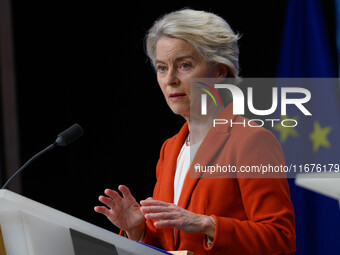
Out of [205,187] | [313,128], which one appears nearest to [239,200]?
[205,187]

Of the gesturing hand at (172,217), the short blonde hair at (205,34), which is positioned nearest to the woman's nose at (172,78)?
the short blonde hair at (205,34)

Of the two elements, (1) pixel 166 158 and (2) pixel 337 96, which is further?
(2) pixel 337 96

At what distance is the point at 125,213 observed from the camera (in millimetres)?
1515

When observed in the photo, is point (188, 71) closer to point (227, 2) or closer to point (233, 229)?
point (233, 229)

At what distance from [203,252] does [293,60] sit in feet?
5.54

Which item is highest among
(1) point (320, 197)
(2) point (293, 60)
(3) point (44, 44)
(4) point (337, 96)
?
(3) point (44, 44)

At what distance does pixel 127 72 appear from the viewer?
2.97m

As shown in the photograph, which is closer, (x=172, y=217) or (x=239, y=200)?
(x=172, y=217)

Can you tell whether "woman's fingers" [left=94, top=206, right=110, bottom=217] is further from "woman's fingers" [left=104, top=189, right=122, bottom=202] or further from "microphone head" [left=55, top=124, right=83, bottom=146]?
"microphone head" [left=55, top=124, right=83, bottom=146]

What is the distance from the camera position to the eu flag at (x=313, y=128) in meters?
2.76

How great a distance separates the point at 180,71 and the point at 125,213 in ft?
1.79

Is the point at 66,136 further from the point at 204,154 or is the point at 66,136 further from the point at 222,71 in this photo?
the point at 222,71

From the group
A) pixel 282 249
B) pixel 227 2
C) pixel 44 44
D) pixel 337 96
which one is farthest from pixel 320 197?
pixel 44 44

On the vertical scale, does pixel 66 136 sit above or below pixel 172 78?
below
